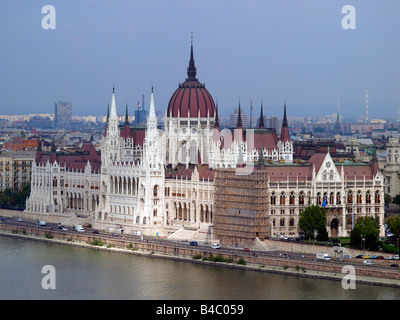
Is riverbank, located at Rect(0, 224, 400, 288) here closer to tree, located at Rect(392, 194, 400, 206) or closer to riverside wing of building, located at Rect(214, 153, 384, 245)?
riverside wing of building, located at Rect(214, 153, 384, 245)

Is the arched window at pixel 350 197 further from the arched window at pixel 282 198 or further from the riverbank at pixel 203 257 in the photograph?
the riverbank at pixel 203 257

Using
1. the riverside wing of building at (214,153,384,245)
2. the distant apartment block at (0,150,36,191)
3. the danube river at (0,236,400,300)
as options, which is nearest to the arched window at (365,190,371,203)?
the riverside wing of building at (214,153,384,245)

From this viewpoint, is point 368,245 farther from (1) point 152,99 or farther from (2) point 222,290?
(1) point 152,99

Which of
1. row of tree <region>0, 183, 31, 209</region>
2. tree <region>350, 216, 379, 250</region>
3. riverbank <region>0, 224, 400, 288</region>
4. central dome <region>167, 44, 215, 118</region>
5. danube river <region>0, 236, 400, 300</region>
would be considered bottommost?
danube river <region>0, 236, 400, 300</region>

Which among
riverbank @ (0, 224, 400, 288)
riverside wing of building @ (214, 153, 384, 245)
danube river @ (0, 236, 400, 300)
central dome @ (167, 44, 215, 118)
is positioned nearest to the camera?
danube river @ (0, 236, 400, 300)

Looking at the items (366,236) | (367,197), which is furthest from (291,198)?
(366,236)

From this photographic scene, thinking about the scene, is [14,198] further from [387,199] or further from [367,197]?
[367,197]

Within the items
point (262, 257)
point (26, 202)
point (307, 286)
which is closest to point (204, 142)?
point (26, 202)
